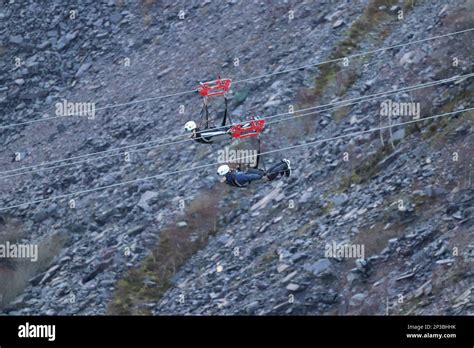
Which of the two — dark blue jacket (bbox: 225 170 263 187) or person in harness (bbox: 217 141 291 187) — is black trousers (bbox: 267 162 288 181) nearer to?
person in harness (bbox: 217 141 291 187)

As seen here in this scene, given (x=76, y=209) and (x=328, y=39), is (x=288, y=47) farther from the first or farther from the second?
(x=76, y=209)

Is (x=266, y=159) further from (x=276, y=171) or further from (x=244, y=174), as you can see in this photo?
(x=244, y=174)

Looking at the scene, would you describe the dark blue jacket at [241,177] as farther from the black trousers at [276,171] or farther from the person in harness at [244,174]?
the black trousers at [276,171]

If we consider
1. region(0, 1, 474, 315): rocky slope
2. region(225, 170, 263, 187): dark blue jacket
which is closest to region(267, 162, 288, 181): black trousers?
region(225, 170, 263, 187): dark blue jacket

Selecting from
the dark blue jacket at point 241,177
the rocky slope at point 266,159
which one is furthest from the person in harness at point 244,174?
the rocky slope at point 266,159

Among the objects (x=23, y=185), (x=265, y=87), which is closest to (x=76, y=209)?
(x=23, y=185)

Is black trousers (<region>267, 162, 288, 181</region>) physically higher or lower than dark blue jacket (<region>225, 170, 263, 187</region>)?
higher

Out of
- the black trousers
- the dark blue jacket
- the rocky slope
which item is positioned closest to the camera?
the dark blue jacket

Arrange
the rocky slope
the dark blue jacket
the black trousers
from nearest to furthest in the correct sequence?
the dark blue jacket < the black trousers < the rocky slope

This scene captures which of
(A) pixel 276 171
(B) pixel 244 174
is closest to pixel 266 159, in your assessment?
(A) pixel 276 171
